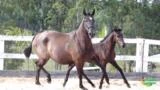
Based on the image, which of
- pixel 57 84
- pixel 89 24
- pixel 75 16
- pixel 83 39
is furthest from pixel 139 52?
pixel 75 16

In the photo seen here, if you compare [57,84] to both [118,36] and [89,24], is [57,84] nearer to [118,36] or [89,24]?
[118,36]

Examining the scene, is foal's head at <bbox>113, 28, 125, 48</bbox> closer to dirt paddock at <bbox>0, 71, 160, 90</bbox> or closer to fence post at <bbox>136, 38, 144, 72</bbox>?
dirt paddock at <bbox>0, 71, 160, 90</bbox>

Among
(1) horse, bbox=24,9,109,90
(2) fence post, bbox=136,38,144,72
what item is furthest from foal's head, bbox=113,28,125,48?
(2) fence post, bbox=136,38,144,72

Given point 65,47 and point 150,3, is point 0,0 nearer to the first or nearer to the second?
point 150,3

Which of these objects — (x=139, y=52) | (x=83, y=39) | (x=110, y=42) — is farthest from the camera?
(x=139, y=52)

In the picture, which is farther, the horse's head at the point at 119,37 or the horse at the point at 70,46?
the horse's head at the point at 119,37

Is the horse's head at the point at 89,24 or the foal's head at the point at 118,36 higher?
the horse's head at the point at 89,24

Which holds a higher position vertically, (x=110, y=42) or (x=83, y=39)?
(x=83, y=39)

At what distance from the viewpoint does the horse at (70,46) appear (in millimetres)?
9084

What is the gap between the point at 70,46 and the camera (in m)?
9.52

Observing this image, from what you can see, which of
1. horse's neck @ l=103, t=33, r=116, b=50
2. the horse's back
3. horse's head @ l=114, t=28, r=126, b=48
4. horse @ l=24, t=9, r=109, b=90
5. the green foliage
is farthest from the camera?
the green foliage

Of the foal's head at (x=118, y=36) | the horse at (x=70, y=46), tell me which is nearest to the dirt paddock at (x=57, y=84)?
the horse at (x=70, y=46)

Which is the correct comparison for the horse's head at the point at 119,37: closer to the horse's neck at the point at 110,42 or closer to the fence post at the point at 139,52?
the horse's neck at the point at 110,42

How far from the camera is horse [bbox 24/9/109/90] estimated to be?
9084mm
